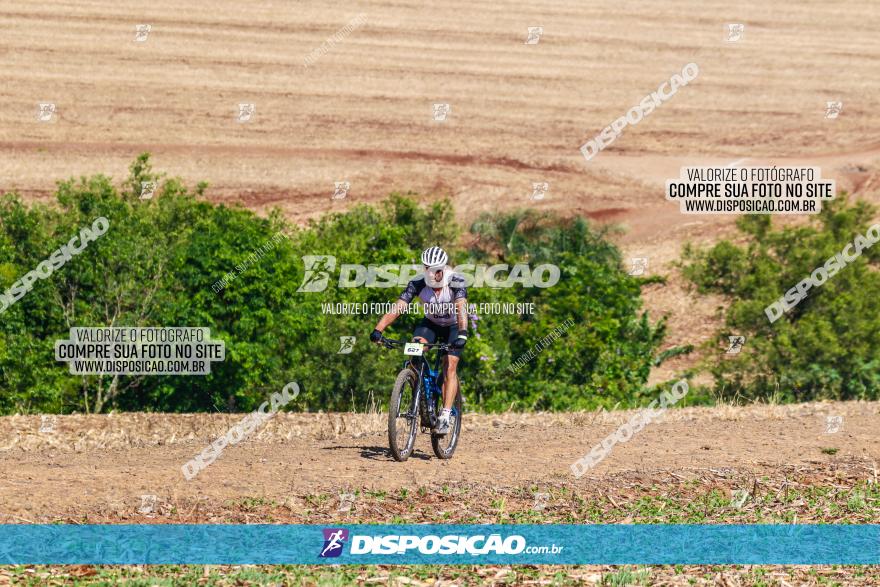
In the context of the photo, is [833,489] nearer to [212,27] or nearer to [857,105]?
[857,105]

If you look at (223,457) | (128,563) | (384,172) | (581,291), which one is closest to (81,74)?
(384,172)

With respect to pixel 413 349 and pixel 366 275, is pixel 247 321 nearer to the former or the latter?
pixel 366 275

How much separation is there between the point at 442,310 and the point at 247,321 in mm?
14559

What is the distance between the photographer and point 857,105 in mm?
59500

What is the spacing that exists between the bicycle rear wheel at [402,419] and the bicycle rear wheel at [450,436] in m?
0.30

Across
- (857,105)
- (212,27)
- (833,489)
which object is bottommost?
(833,489)

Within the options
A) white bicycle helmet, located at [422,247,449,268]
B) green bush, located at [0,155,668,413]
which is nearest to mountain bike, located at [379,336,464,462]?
white bicycle helmet, located at [422,247,449,268]

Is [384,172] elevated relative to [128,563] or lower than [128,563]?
elevated

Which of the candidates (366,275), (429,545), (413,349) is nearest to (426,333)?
(413,349)

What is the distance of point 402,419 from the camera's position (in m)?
13.8

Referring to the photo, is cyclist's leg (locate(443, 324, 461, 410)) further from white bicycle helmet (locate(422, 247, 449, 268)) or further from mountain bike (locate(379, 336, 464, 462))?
white bicycle helmet (locate(422, 247, 449, 268))

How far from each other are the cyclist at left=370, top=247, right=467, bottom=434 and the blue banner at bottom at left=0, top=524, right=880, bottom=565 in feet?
8.91

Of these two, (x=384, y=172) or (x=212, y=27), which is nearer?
(x=384, y=172)

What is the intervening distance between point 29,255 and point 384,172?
22771 mm
